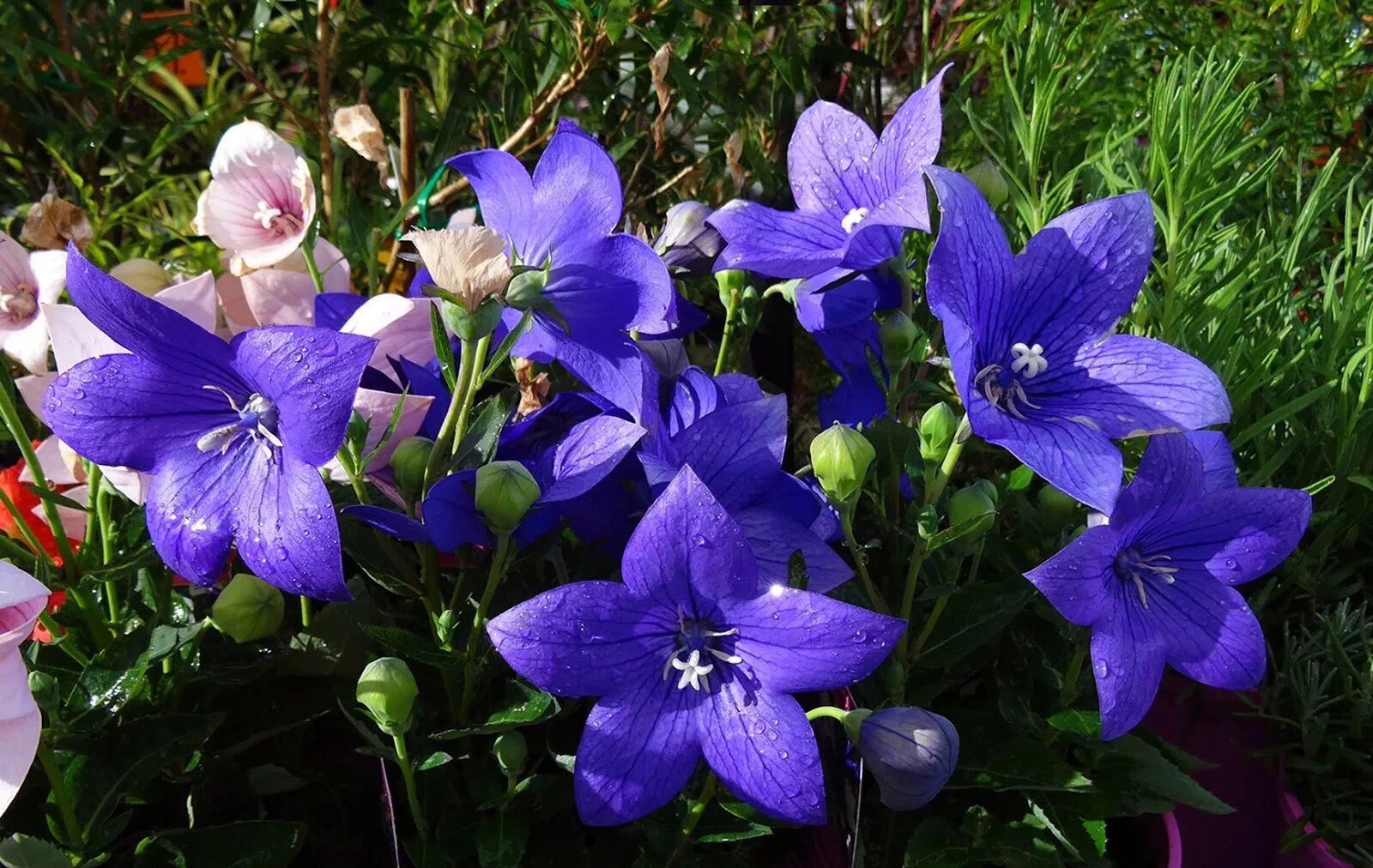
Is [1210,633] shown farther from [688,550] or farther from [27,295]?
[27,295]

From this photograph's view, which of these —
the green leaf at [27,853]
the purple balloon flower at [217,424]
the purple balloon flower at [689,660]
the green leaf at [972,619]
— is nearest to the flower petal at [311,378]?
the purple balloon flower at [217,424]

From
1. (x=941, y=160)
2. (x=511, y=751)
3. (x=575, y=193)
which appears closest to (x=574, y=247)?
(x=575, y=193)

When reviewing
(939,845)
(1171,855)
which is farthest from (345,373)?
(1171,855)

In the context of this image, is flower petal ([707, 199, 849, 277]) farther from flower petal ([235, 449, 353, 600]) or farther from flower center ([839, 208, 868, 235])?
flower petal ([235, 449, 353, 600])

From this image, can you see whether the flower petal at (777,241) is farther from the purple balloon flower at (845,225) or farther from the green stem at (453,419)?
the green stem at (453,419)

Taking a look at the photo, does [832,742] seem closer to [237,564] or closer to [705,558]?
[705,558]

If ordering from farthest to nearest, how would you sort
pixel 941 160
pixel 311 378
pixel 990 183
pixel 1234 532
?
pixel 941 160 → pixel 990 183 → pixel 1234 532 → pixel 311 378
